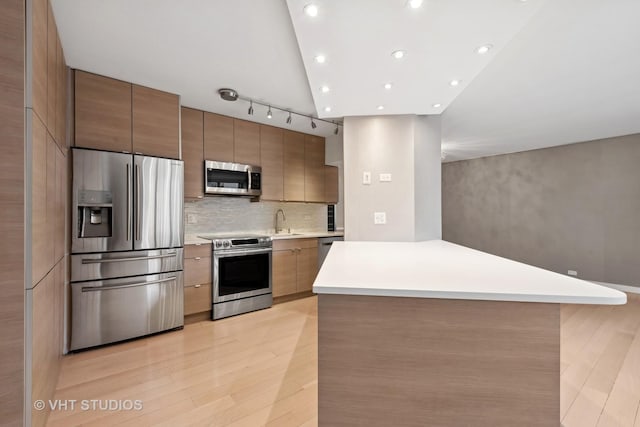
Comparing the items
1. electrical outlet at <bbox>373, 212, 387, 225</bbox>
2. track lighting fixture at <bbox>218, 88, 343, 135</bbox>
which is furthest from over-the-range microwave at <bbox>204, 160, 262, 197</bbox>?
electrical outlet at <bbox>373, 212, 387, 225</bbox>

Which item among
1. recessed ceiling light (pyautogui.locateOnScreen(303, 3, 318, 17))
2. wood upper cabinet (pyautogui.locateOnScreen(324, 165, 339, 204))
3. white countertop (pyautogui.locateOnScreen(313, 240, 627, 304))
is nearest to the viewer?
white countertop (pyautogui.locateOnScreen(313, 240, 627, 304))

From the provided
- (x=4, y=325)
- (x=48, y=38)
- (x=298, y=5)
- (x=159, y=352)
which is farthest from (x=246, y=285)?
(x=298, y=5)

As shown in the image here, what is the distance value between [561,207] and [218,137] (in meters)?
5.55

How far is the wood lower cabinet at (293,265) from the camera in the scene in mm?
3750

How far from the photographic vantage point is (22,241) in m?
1.20

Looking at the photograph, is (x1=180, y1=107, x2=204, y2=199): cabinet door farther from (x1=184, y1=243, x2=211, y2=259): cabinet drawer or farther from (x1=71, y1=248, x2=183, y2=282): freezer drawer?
(x1=71, y1=248, x2=183, y2=282): freezer drawer

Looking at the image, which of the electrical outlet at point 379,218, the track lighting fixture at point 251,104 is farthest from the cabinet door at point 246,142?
the electrical outlet at point 379,218

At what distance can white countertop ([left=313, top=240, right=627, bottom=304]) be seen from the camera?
1.01 metres

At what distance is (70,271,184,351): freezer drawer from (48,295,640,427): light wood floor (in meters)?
0.12

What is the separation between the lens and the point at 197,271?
311cm

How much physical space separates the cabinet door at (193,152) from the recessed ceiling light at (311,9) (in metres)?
2.50

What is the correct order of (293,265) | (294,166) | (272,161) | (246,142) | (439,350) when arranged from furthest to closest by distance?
(294,166), (272,161), (293,265), (246,142), (439,350)

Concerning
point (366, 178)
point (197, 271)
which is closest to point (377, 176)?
point (366, 178)

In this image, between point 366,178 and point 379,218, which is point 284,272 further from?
point 366,178
